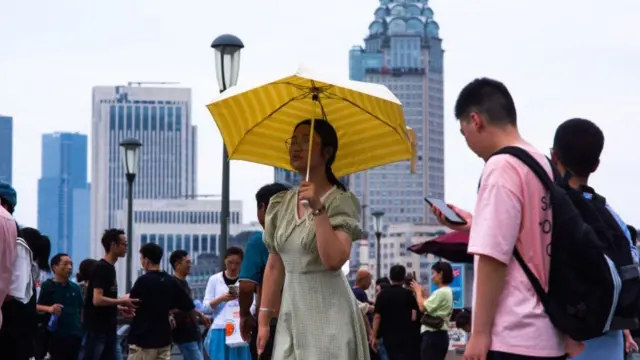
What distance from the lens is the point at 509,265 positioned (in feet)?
17.5

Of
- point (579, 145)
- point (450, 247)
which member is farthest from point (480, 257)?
point (450, 247)

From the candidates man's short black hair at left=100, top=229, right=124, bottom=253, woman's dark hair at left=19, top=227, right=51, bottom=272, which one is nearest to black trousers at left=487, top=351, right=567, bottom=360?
woman's dark hair at left=19, top=227, right=51, bottom=272

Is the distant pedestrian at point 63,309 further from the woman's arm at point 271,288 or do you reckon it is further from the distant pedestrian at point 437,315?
the woman's arm at point 271,288

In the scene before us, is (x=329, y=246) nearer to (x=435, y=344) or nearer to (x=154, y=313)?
(x=154, y=313)

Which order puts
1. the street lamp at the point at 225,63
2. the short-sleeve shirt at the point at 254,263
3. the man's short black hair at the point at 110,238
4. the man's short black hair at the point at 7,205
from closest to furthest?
1. the man's short black hair at the point at 7,205
2. the short-sleeve shirt at the point at 254,263
3. the man's short black hair at the point at 110,238
4. the street lamp at the point at 225,63

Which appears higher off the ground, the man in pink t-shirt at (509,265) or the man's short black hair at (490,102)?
the man's short black hair at (490,102)

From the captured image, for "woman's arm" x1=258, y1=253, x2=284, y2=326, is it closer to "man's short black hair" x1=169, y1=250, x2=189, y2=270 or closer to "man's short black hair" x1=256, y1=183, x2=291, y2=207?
"man's short black hair" x1=256, y1=183, x2=291, y2=207

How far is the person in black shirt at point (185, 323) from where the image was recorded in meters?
15.0

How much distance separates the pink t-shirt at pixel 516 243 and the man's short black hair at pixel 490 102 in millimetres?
219

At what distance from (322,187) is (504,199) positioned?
6.27 ft

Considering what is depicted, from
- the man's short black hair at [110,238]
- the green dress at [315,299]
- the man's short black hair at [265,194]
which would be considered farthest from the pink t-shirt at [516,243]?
the man's short black hair at [110,238]

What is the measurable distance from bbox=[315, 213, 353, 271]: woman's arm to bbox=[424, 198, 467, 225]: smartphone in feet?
3.17

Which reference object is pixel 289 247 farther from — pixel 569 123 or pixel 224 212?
pixel 224 212

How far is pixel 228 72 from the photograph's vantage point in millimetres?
17859
